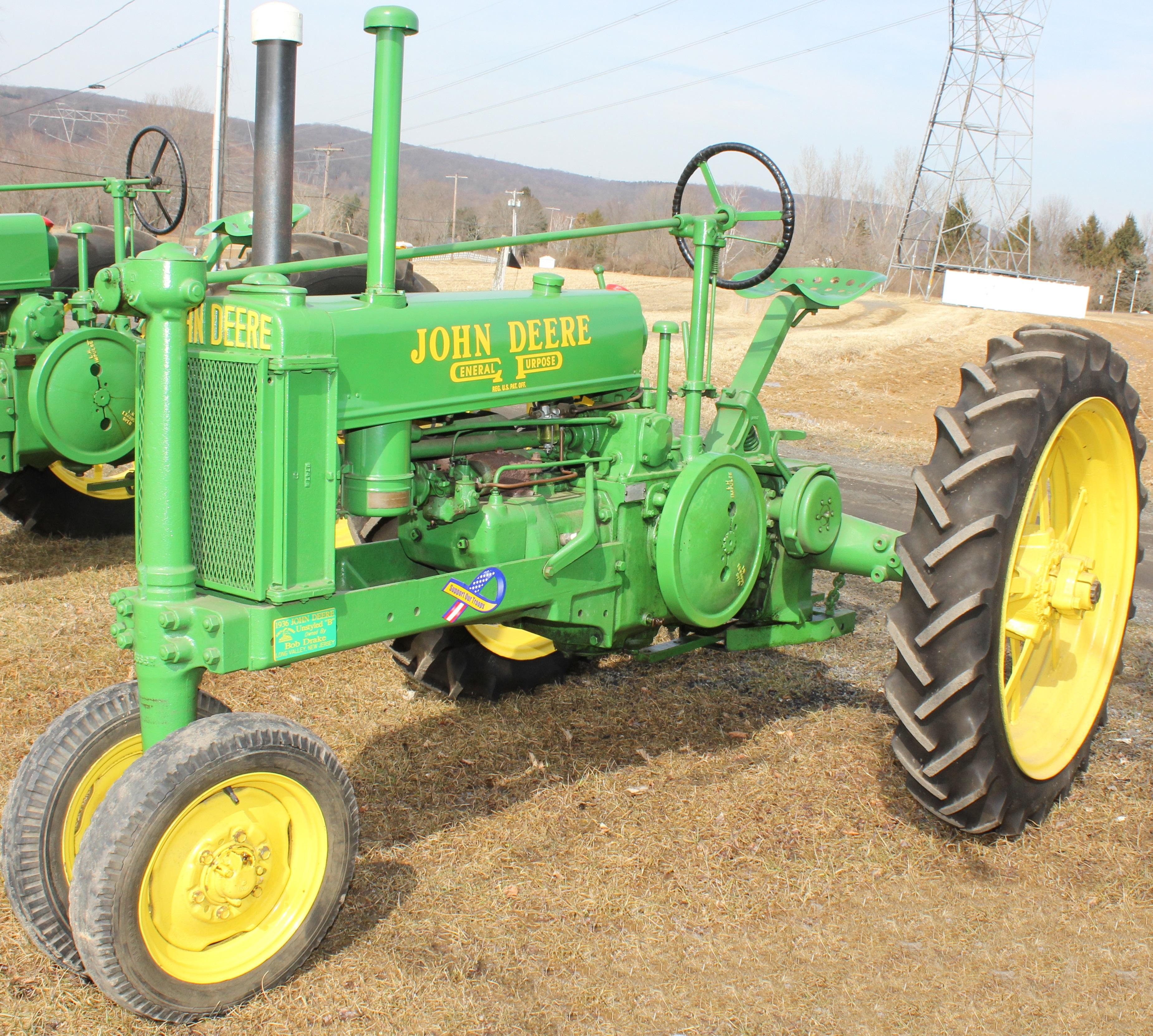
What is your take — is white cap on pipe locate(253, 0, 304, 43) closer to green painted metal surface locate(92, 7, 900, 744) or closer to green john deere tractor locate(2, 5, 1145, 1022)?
green john deere tractor locate(2, 5, 1145, 1022)

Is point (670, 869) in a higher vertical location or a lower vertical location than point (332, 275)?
lower

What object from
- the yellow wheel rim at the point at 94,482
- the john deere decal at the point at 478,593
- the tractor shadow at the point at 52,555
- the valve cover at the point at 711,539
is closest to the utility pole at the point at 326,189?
the yellow wheel rim at the point at 94,482

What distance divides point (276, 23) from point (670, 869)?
113 inches

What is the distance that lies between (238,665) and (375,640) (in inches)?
13.1

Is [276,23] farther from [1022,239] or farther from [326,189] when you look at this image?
[1022,239]

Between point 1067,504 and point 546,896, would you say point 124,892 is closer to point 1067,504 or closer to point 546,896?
point 546,896

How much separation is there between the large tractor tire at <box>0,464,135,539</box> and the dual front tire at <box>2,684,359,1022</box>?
4063 mm

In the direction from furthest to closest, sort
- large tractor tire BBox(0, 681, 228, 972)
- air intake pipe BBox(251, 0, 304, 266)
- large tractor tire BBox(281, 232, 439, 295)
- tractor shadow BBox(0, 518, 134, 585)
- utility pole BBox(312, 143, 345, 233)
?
utility pole BBox(312, 143, 345, 233), large tractor tire BBox(281, 232, 439, 295), tractor shadow BBox(0, 518, 134, 585), air intake pipe BBox(251, 0, 304, 266), large tractor tire BBox(0, 681, 228, 972)

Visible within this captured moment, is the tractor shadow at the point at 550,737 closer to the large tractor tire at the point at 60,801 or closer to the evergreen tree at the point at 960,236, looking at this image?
the large tractor tire at the point at 60,801

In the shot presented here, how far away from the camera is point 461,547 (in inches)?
126

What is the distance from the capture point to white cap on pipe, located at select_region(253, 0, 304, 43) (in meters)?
3.60

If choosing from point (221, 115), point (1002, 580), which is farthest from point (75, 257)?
point (221, 115)

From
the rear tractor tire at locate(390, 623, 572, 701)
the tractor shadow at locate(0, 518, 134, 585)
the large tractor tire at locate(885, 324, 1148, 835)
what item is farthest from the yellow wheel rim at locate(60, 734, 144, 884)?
the tractor shadow at locate(0, 518, 134, 585)

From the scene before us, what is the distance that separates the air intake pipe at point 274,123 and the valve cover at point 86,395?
2075mm
